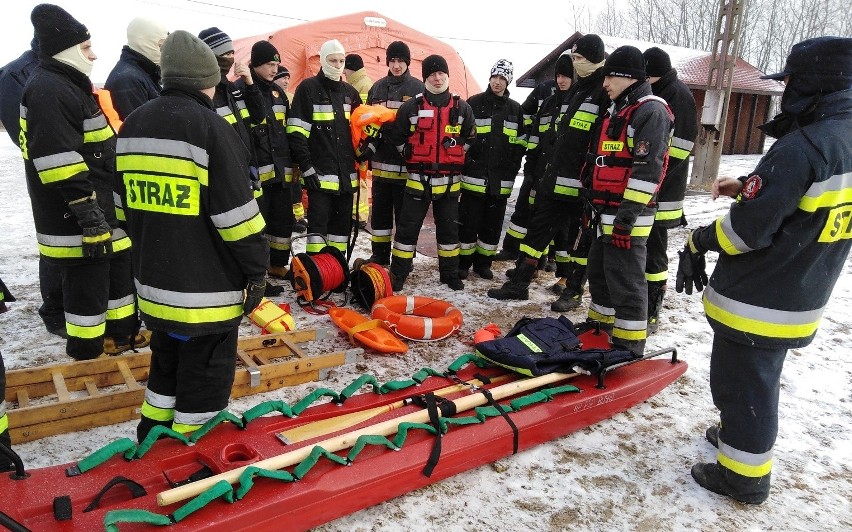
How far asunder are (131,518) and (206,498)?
26 cm

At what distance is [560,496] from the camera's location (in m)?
3.02

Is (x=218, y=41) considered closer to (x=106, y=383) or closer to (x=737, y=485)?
(x=106, y=383)

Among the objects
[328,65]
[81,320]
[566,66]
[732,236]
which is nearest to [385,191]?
[328,65]

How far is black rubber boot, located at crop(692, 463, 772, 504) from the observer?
300 centimetres

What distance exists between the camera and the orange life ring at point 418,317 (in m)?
4.70

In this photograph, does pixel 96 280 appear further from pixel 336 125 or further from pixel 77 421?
pixel 336 125

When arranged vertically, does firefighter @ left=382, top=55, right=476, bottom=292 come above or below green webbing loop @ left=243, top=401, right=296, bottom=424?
above

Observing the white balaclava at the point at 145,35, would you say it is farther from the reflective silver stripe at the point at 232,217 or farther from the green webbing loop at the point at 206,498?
the green webbing loop at the point at 206,498

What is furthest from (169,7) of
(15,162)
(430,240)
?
(430,240)

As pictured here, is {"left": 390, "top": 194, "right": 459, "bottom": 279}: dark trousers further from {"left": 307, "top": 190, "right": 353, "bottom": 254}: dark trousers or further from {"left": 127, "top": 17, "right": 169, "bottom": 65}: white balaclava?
{"left": 127, "top": 17, "right": 169, "bottom": 65}: white balaclava

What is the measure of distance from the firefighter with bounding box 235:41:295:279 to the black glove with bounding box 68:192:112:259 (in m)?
1.60

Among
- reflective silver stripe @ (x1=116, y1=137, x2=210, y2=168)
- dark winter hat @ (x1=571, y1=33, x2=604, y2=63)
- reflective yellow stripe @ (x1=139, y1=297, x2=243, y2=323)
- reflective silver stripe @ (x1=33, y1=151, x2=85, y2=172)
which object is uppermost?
dark winter hat @ (x1=571, y1=33, x2=604, y2=63)

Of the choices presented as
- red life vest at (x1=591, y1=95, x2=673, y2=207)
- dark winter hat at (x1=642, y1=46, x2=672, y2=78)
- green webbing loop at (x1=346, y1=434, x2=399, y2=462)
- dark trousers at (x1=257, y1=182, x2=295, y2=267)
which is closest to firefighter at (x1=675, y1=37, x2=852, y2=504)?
red life vest at (x1=591, y1=95, x2=673, y2=207)

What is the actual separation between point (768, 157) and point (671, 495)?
1772mm
